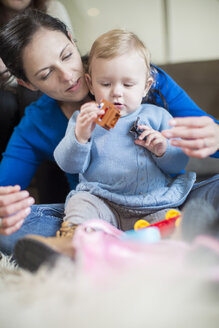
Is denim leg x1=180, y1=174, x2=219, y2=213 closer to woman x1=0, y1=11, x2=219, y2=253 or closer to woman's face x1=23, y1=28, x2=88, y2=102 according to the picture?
woman x1=0, y1=11, x2=219, y2=253

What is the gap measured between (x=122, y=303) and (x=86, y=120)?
1.43ft

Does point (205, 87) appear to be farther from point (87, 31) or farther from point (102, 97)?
point (102, 97)

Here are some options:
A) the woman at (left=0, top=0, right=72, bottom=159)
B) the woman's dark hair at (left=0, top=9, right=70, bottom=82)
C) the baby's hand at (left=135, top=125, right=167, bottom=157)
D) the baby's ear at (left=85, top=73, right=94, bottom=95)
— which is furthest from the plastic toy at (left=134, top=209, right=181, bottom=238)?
the woman at (left=0, top=0, right=72, bottom=159)

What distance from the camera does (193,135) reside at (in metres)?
0.63

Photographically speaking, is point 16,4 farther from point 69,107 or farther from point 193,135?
point 193,135

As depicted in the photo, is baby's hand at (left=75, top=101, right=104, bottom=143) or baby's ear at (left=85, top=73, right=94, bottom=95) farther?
baby's ear at (left=85, top=73, right=94, bottom=95)

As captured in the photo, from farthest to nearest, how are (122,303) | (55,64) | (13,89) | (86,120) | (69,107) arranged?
1. (13,89)
2. (69,107)
3. (55,64)
4. (86,120)
5. (122,303)

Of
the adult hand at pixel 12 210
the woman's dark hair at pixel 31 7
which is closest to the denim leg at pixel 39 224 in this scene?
the adult hand at pixel 12 210

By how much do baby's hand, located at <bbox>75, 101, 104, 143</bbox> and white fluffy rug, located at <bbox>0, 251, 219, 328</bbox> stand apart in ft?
1.25

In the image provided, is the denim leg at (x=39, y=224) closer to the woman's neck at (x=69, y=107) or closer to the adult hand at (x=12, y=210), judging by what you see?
the adult hand at (x=12, y=210)

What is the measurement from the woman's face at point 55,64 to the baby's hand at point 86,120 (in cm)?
16

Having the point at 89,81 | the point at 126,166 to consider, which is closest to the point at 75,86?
the point at 89,81

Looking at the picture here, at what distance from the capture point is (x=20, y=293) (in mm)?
484

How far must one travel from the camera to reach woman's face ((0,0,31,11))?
103 centimetres
